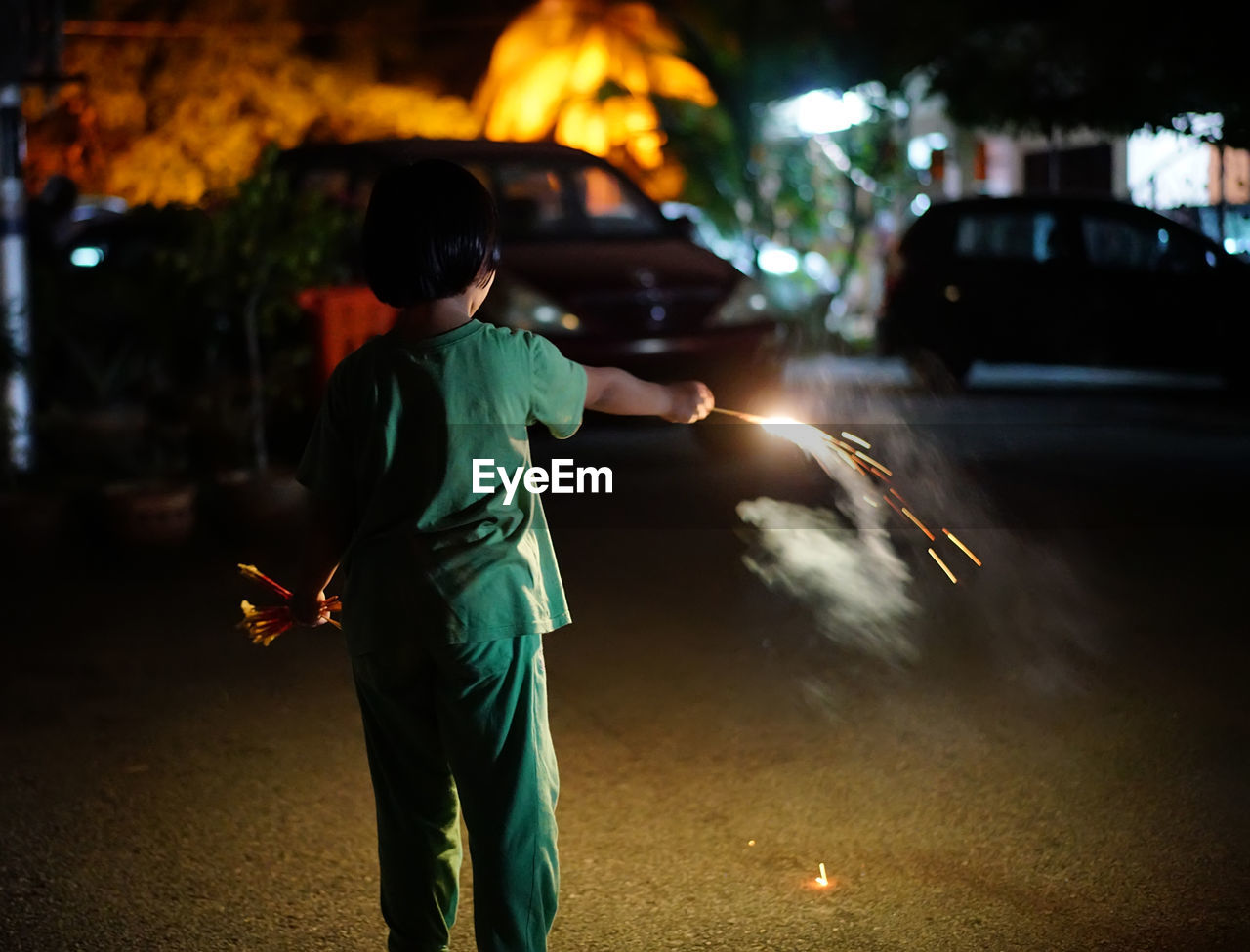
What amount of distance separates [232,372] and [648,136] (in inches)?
460

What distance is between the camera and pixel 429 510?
111 inches

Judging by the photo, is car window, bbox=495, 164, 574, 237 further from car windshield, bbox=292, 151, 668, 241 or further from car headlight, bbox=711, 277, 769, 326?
car headlight, bbox=711, 277, 769, 326

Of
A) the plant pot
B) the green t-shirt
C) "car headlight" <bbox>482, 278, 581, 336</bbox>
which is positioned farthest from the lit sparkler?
the plant pot

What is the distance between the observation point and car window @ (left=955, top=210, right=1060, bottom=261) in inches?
648

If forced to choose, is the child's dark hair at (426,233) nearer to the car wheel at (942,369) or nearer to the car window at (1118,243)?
the car window at (1118,243)

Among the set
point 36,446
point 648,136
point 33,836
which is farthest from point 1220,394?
point 33,836

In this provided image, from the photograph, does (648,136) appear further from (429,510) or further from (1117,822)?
(429,510)

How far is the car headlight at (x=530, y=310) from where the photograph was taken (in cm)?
984

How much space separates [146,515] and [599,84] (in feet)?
44.3

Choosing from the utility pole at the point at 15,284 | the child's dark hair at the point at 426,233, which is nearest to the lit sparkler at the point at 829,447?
the child's dark hair at the point at 426,233

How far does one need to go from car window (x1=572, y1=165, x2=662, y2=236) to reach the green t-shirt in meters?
8.34

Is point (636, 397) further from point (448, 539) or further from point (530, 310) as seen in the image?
point (530, 310)

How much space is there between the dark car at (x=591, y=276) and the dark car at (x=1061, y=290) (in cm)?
606

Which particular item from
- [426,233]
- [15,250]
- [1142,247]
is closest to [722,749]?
[426,233]
